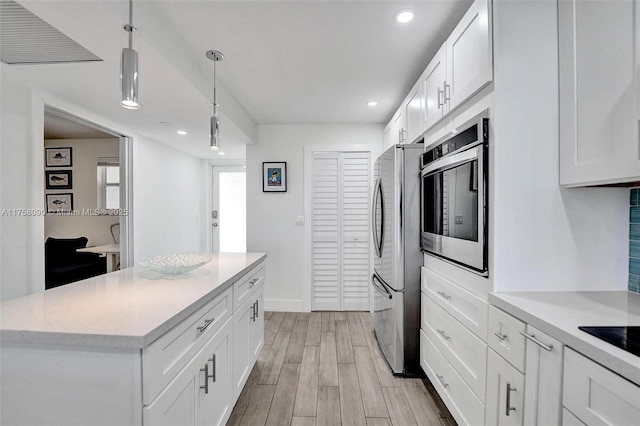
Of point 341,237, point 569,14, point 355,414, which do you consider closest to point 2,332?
point 355,414

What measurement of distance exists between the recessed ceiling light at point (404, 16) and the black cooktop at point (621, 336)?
5.50 feet

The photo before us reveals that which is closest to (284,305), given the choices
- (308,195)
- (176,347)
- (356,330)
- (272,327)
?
(272,327)

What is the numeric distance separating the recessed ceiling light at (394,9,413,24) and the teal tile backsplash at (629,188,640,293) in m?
1.41

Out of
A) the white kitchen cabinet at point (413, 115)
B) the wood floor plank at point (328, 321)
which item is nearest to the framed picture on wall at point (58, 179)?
the wood floor plank at point (328, 321)

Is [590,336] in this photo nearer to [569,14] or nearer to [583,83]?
[583,83]

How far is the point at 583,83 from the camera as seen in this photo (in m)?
1.13

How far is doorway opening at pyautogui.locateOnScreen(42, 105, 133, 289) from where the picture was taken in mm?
2990

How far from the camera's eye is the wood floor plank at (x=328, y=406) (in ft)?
5.46

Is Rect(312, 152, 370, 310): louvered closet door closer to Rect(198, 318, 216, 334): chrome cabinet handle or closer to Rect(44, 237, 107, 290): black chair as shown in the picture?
Rect(198, 318, 216, 334): chrome cabinet handle

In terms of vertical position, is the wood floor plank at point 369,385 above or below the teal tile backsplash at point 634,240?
A: below

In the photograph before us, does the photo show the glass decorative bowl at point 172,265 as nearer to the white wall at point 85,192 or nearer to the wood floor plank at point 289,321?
the wood floor plank at point 289,321

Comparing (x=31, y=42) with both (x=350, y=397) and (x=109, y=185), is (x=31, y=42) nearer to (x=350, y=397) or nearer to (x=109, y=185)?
(x=109, y=185)

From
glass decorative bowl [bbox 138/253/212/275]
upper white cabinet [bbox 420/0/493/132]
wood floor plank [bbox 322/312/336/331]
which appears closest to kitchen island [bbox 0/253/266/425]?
glass decorative bowl [bbox 138/253/212/275]

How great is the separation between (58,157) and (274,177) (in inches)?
94.5
